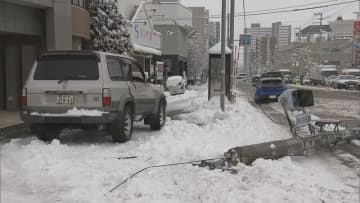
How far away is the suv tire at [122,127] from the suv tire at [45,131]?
121 cm

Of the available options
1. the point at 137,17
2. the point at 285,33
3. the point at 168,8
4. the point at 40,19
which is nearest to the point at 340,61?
the point at 285,33

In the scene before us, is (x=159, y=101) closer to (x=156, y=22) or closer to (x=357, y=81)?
(x=357, y=81)

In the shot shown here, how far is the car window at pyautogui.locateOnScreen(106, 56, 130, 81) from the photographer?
955cm

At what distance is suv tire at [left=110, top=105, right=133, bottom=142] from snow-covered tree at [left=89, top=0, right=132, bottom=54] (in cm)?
1327

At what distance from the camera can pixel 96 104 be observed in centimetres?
898

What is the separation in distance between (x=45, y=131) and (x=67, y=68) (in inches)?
55.6

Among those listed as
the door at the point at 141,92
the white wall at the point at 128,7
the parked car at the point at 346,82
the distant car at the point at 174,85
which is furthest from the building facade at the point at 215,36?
the door at the point at 141,92

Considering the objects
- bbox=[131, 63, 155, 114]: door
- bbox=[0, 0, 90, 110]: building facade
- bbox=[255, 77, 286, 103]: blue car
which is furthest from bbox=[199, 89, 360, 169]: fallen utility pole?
bbox=[255, 77, 286, 103]: blue car

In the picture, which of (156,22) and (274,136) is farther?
(156,22)

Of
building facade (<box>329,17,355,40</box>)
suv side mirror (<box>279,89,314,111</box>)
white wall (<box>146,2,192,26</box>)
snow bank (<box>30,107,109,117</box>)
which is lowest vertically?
snow bank (<box>30,107,109,117</box>)

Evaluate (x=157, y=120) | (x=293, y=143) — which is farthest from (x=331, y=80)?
(x=293, y=143)

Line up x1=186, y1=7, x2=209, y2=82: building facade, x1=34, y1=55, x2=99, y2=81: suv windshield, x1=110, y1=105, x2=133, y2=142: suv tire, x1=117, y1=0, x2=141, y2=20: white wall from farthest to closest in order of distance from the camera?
x1=186, y1=7, x2=209, y2=82: building facade → x1=117, y1=0, x2=141, y2=20: white wall → x1=110, y1=105, x2=133, y2=142: suv tire → x1=34, y1=55, x2=99, y2=81: suv windshield

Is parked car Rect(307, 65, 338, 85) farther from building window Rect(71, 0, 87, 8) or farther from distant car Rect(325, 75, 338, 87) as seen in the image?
building window Rect(71, 0, 87, 8)

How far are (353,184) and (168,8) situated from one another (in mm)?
58689
